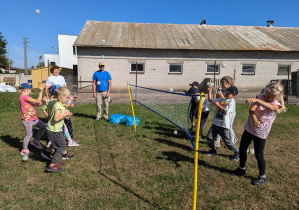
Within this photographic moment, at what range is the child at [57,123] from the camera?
344 cm

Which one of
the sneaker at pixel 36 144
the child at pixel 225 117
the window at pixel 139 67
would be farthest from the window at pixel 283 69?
the sneaker at pixel 36 144

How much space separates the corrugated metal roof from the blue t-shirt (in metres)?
9.77

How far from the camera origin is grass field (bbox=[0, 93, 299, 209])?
2.88m

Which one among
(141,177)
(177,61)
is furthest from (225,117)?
(177,61)

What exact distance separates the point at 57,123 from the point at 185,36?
16845 millimetres

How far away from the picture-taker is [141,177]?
351 cm

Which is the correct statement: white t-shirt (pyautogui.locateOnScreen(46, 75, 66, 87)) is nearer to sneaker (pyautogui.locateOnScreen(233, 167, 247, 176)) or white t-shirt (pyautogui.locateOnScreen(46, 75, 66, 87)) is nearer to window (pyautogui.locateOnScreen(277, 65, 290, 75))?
sneaker (pyautogui.locateOnScreen(233, 167, 247, 176))

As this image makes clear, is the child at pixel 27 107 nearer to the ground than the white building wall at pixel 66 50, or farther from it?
nearer to the ground

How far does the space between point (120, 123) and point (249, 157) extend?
402 cm

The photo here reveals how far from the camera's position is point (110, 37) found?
17.1 m

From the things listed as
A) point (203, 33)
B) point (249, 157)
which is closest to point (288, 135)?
point (249, 157)

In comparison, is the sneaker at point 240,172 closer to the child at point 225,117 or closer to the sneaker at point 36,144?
the child at point 225,117

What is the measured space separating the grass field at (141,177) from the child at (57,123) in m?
0.25

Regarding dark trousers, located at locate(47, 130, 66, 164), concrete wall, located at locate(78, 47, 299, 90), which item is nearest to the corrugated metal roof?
concrete wall, located at locate(78, 47, 299, 90)
